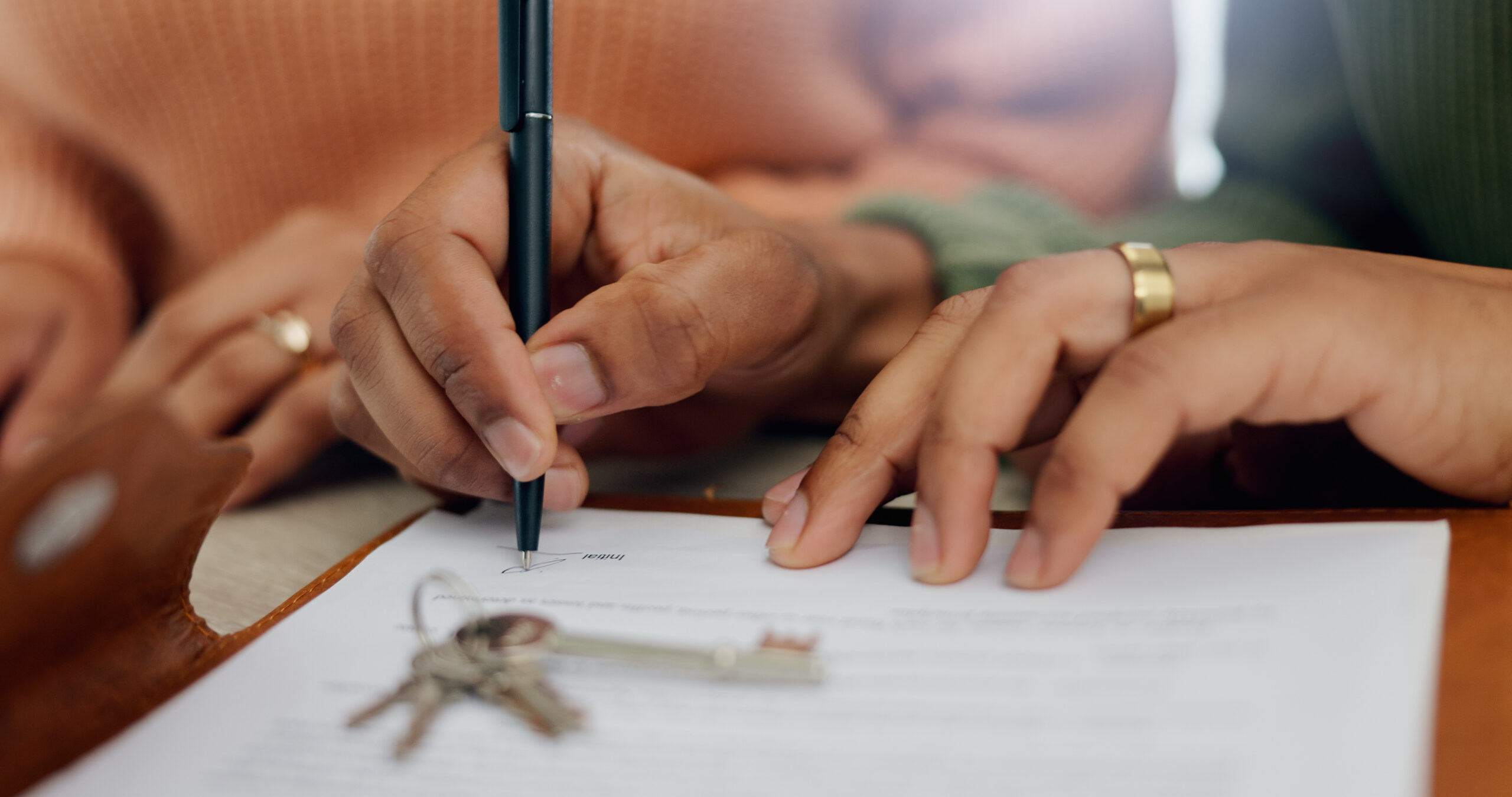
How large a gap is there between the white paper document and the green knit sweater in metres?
0.21

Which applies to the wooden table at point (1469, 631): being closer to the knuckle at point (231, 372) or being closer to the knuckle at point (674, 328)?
the knuckle at point (674, 328)

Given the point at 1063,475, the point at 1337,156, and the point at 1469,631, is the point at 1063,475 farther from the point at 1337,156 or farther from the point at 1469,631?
the point at 1337,156

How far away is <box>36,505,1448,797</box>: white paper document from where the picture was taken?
0.16 metres

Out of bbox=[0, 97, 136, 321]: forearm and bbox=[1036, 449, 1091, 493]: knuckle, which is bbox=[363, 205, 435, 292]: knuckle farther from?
bbox=[0, 97, 136, 321]: forearm

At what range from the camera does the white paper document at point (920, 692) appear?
0.16m

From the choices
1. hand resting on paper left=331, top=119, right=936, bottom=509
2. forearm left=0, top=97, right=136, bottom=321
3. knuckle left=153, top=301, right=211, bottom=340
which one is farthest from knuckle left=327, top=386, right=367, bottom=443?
forearm left=0, top=97, right=136, bottom=321

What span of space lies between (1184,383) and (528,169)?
21 cm

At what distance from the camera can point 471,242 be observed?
1.01ft

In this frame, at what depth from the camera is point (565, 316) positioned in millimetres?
284

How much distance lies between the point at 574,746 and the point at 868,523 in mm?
146

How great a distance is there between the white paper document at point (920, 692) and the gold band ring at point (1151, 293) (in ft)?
0.22

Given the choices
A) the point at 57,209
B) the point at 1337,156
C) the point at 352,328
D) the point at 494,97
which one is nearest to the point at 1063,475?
the point at 352,328

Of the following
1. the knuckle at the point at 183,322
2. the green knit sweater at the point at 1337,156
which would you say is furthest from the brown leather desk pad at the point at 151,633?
the knuckle at the point at 183,322

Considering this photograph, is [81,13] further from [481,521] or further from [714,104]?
[481,521]
